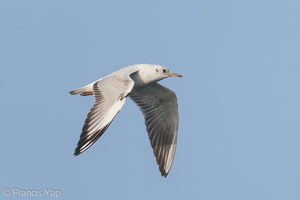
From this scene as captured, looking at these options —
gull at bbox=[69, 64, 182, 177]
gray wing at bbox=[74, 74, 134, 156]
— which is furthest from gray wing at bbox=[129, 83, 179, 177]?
gray wing at bbox=[74, 74, 134, 156]

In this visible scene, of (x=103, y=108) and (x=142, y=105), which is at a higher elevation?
(x=142, y=105)

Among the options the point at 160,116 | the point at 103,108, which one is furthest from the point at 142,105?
the point at 103,108

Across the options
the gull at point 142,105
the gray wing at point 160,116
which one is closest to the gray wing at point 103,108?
the gull at point 142,105

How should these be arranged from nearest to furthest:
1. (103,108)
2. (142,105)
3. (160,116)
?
(103,108) < (160,116) < (142,105)

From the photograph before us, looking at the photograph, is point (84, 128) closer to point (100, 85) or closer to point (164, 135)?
point (100, 85)

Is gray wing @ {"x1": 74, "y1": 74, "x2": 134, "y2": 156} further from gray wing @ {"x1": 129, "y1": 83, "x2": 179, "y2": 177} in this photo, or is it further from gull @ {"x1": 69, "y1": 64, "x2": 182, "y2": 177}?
gray wing @ {"x1": 129, "y1": 83, "x2": 179, "y2": 177}

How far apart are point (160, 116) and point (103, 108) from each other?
426 centimetres

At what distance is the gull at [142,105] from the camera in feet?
42.5

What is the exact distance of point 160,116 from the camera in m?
17.4

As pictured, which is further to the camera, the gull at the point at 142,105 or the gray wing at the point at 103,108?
the gull at the point at 142,105

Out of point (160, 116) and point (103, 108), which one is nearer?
point (103, 108)

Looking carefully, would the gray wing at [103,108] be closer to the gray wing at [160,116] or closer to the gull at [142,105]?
the gull at [142,105]

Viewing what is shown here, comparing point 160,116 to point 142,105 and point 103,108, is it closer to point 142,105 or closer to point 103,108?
point 142,105

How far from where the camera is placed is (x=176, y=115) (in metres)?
17.2
